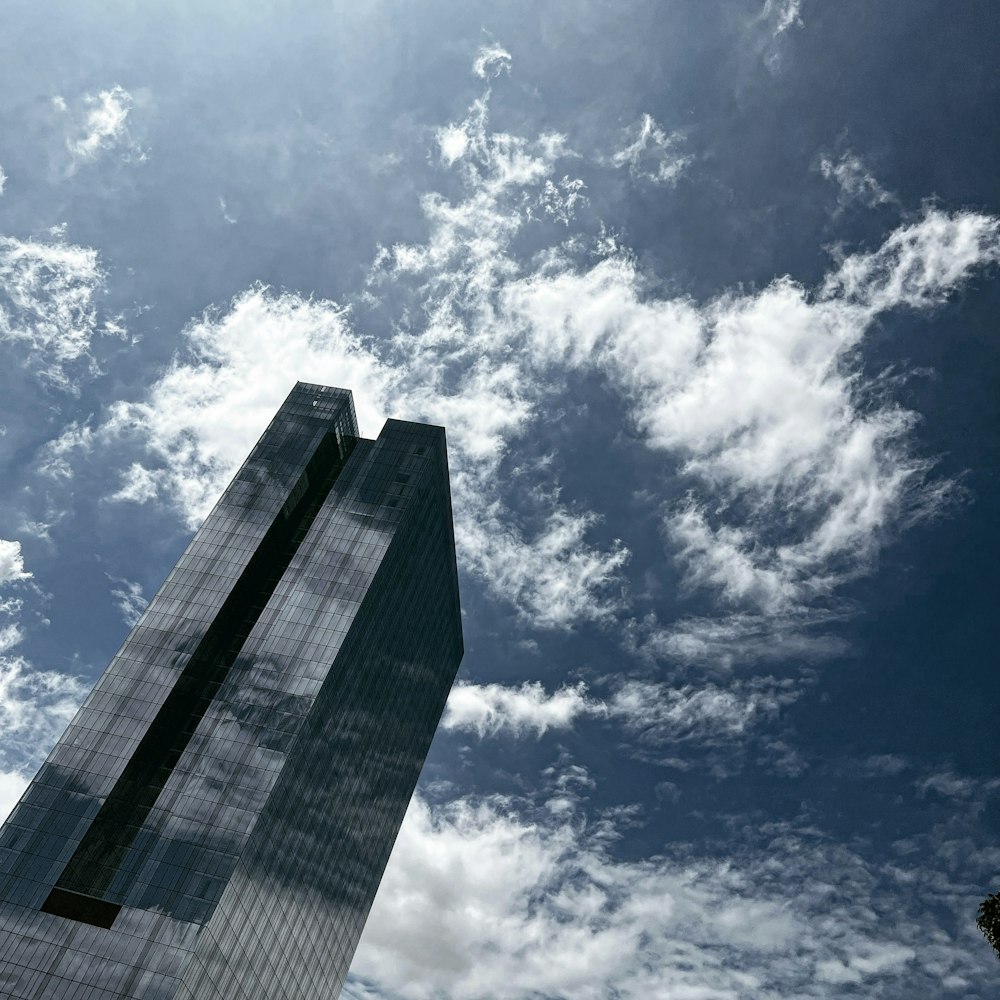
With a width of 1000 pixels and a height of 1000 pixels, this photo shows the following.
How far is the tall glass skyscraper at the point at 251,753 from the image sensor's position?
8088 centimetres

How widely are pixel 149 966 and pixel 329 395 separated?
8561 centimetres

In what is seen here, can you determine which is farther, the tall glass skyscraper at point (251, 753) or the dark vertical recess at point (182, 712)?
the dark vertical recess at point (182, 712)

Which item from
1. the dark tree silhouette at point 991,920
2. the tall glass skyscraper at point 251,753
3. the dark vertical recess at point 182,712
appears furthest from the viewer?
the dark vertical recess at point 182,712

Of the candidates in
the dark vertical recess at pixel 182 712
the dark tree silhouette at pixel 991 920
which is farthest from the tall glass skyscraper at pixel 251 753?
the dark tree silhouette at pixel 991 920

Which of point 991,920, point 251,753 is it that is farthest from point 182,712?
point 991,920

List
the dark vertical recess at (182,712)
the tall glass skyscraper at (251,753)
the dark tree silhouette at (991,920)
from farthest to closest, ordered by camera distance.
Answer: the dark vertical recess at (182,712) < the tall glass skyscraper at (251,753) < the dark tree silhouette at (991,920)

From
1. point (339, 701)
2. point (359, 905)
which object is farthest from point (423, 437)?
point (359, 905)

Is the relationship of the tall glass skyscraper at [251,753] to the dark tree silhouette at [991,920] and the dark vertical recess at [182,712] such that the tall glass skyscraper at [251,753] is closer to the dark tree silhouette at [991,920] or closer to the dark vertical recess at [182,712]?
the dark vertical recess at [182,712]

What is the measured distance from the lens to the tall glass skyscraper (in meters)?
80.9

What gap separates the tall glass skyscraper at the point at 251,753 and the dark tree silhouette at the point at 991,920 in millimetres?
68799

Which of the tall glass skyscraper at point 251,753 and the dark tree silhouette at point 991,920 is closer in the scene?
the dark tree silhouette at point 991,920

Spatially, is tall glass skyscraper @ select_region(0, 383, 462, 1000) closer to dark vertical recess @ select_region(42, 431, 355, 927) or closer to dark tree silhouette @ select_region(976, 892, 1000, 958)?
dark vertical recess @ select_region(42, 431, 355, 927)

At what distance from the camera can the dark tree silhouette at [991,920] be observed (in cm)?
4978

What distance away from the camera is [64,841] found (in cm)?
8562
